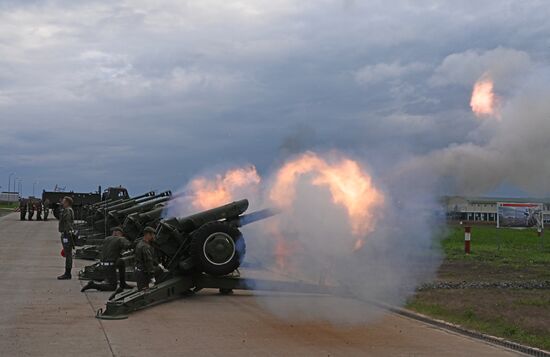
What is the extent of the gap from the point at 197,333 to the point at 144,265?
3482 mm

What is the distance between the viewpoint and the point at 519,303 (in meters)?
13.8

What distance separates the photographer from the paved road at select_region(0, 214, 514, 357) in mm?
9320

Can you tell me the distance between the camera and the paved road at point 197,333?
9.32m

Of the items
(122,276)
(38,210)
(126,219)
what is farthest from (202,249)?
(38,210)

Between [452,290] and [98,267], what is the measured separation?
8360 millimetres

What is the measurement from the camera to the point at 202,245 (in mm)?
14602

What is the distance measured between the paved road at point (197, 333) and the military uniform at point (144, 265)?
66 cm

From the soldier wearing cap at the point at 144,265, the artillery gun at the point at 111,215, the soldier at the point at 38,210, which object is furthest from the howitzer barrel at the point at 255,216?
the soldier at the point at 38,210

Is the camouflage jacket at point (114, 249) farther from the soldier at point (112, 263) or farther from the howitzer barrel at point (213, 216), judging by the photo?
the howitzer barrel at point (213, 216)

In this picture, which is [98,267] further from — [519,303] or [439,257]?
[439,257]

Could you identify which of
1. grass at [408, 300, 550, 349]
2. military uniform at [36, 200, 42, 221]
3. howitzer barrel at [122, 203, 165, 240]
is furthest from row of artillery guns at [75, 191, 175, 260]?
military uniform at [36, 200, 42, 221]

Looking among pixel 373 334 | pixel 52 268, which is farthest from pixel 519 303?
pixel 52 268

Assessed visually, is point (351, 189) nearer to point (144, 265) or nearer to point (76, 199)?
point (144, 265)

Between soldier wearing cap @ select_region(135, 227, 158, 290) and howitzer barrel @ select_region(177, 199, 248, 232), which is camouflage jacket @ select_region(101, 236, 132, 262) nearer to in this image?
howitzer barrel @ select_region(177, 199, 248, 232)
